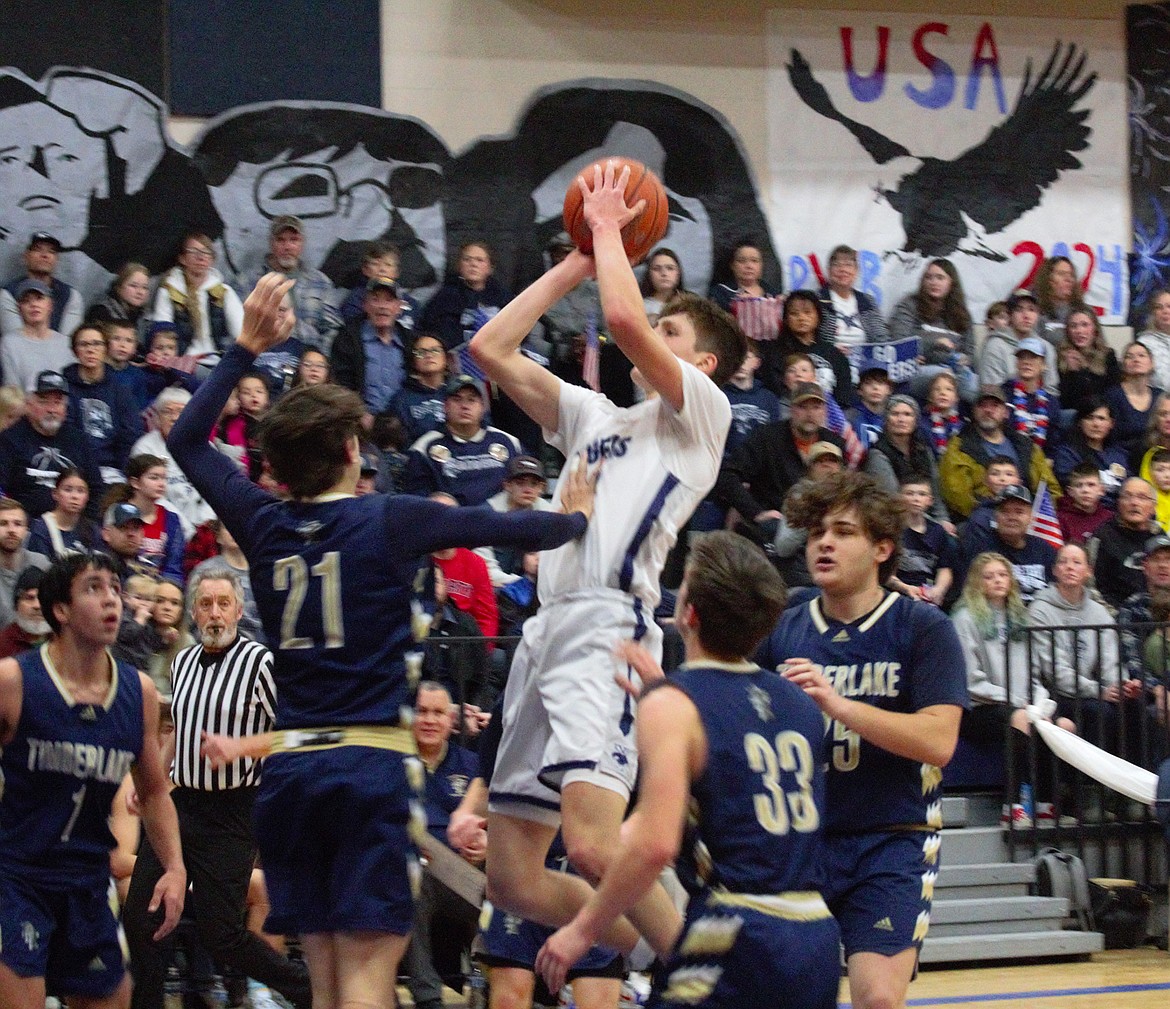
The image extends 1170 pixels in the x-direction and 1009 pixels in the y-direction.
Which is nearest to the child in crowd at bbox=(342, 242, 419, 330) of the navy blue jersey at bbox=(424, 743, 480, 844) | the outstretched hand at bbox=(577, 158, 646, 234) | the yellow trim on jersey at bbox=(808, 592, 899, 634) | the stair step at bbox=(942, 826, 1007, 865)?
the navy blue jersey at bbox=(424, 743, 480, 844)

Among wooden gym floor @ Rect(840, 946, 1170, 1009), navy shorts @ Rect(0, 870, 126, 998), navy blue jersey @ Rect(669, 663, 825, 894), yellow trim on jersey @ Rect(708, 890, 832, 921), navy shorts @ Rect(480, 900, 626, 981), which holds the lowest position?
wooden gym floor @ Rect(840, 946, 1170, 1009)

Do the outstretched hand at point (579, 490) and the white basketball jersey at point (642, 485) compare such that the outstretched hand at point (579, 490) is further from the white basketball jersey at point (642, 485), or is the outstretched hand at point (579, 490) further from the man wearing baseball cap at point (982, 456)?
the man wearing baseball cap at point (982, 456)

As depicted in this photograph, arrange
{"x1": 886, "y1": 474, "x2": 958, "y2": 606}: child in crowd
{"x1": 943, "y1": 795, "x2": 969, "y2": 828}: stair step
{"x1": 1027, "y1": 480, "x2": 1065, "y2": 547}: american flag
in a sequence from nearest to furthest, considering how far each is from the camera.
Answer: {"x1": 943, "y1": 795, "x2": 969, "y2": 828}: stair step < {"x1": 886, "y1": 474, "x2": 958, "y2": 606}: child in crowd < {"x1": 1027, "y1": 480, "x2": 1065, "y2": 547}: american flag

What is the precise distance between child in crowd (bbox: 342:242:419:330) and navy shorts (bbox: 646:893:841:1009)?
8115 mm

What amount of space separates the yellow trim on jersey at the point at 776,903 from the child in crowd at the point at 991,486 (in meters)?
7.71

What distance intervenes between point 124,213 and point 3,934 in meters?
8.66

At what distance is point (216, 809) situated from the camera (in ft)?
24.6

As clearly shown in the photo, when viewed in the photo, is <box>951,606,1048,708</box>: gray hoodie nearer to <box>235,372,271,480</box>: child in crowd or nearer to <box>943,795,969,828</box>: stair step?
<box>943,795,969,828</box>: stair step

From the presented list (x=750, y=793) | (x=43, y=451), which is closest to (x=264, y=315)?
(x=750, y=793)

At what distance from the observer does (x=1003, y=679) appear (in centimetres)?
1044

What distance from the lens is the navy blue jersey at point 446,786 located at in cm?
781

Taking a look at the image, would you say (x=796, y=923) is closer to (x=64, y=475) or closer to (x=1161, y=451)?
(x=64, y=475)

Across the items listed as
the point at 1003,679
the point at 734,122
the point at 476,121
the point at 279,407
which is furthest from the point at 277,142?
the point at 279,407

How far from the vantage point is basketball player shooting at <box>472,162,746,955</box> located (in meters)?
4.98
